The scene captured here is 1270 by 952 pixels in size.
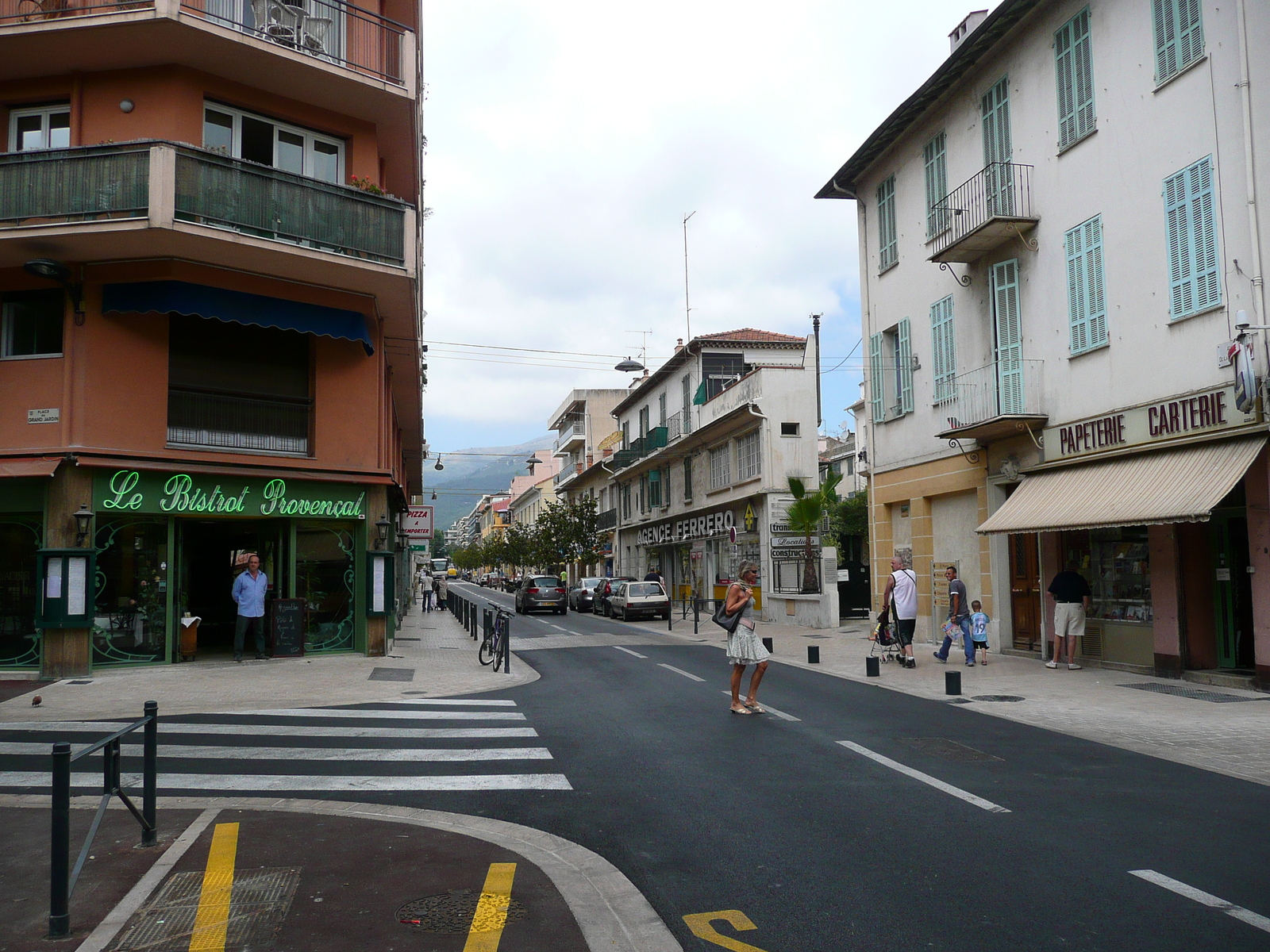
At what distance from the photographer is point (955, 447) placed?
1983 cm

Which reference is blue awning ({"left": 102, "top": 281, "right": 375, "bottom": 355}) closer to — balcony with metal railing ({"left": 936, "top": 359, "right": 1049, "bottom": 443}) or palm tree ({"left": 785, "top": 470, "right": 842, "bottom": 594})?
balcony with metal railing ({"left": 936, "top": 359, "right": 1049, "bottom": 443})

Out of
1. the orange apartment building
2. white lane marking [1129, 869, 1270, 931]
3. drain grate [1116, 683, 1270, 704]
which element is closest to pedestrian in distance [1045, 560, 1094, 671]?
drain grate [1116, 683, 1270, 704]

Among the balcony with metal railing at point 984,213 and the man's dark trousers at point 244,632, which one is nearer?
the man's dark trousers at point 244,632

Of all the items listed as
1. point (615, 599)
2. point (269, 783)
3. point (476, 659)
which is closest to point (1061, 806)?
point (269, 783)

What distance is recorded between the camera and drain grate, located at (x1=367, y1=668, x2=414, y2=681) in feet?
49.1

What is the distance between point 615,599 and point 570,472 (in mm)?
39621

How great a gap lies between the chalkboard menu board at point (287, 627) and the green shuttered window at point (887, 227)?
15.1 m

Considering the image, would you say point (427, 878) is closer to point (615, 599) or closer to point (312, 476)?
point (312, 476)

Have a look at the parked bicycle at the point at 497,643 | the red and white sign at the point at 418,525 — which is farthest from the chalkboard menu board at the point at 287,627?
the red and white sign at the point at 418,525

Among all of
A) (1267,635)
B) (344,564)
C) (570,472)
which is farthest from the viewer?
(570,472)

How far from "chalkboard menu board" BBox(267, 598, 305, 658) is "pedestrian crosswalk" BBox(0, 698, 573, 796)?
18.0ft

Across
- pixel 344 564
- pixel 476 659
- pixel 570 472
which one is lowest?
pixel 476 659

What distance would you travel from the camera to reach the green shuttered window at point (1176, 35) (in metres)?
13.3

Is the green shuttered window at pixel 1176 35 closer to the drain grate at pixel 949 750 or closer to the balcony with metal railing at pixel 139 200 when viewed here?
the drain grate at pixel 949 750
